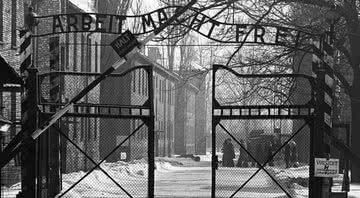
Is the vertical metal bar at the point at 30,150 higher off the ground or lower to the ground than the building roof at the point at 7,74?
lower

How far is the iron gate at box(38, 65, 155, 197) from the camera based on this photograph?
479 inches

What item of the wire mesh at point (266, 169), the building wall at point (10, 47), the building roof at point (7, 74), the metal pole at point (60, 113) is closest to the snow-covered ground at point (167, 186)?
the wire mesh at point (266, 169)

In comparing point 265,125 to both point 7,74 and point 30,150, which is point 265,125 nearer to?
point 30,150

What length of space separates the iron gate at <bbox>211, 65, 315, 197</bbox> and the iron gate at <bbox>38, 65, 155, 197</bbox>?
5.74ft

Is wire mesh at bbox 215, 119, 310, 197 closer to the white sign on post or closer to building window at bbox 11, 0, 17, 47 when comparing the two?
the white sign on post

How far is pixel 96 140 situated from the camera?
3772 centimetres

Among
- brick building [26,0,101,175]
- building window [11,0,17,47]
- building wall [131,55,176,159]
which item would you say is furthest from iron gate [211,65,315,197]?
building wall [131,55,176,159]

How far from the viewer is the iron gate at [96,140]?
12164mm

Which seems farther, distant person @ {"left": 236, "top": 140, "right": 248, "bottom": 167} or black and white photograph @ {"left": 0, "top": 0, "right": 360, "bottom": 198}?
distant person @ {"left": 236, "top": 140, "right": 248, "bottom": 167}

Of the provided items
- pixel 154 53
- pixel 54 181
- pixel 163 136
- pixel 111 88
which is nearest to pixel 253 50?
pixel 54 181

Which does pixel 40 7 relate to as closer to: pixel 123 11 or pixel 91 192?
Answer: pixel 91 192

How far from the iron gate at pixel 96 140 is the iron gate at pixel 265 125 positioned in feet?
5.74

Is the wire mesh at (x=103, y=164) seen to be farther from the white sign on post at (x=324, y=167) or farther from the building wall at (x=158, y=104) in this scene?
the white sign on post at (x=324, y=167)

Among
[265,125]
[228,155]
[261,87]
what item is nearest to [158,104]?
[228,155]
